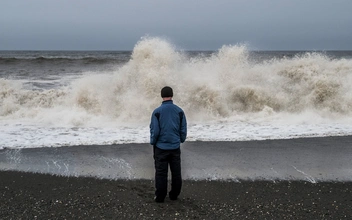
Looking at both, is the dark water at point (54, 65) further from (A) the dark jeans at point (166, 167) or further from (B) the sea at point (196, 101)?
(A) the dark jeans at point (166, 167)

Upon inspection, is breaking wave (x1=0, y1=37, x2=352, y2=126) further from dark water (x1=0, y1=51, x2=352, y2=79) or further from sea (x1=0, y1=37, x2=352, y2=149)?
dark water (x1=0, y1=51, x2=352, y2=79)

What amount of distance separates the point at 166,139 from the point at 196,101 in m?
8.09

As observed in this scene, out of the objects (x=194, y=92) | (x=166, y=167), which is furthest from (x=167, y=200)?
(x=194, y=92)

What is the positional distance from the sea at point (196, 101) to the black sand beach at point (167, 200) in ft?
9.41

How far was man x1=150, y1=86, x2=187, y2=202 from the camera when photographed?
4605 mm

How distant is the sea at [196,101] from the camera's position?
9273 millimetres

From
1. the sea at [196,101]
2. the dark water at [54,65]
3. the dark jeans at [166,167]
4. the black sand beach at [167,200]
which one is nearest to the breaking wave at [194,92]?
the sea at [196,101]

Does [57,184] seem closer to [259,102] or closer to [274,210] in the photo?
[274,210]

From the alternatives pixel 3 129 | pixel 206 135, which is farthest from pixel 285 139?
pixel 3 129

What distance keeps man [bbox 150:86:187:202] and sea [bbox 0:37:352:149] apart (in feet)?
12.0

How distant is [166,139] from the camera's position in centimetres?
461

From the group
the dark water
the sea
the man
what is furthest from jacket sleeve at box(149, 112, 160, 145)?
the dark water

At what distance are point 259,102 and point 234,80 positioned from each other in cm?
153

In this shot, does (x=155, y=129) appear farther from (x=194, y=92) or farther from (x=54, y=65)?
(x=54, y=65)
